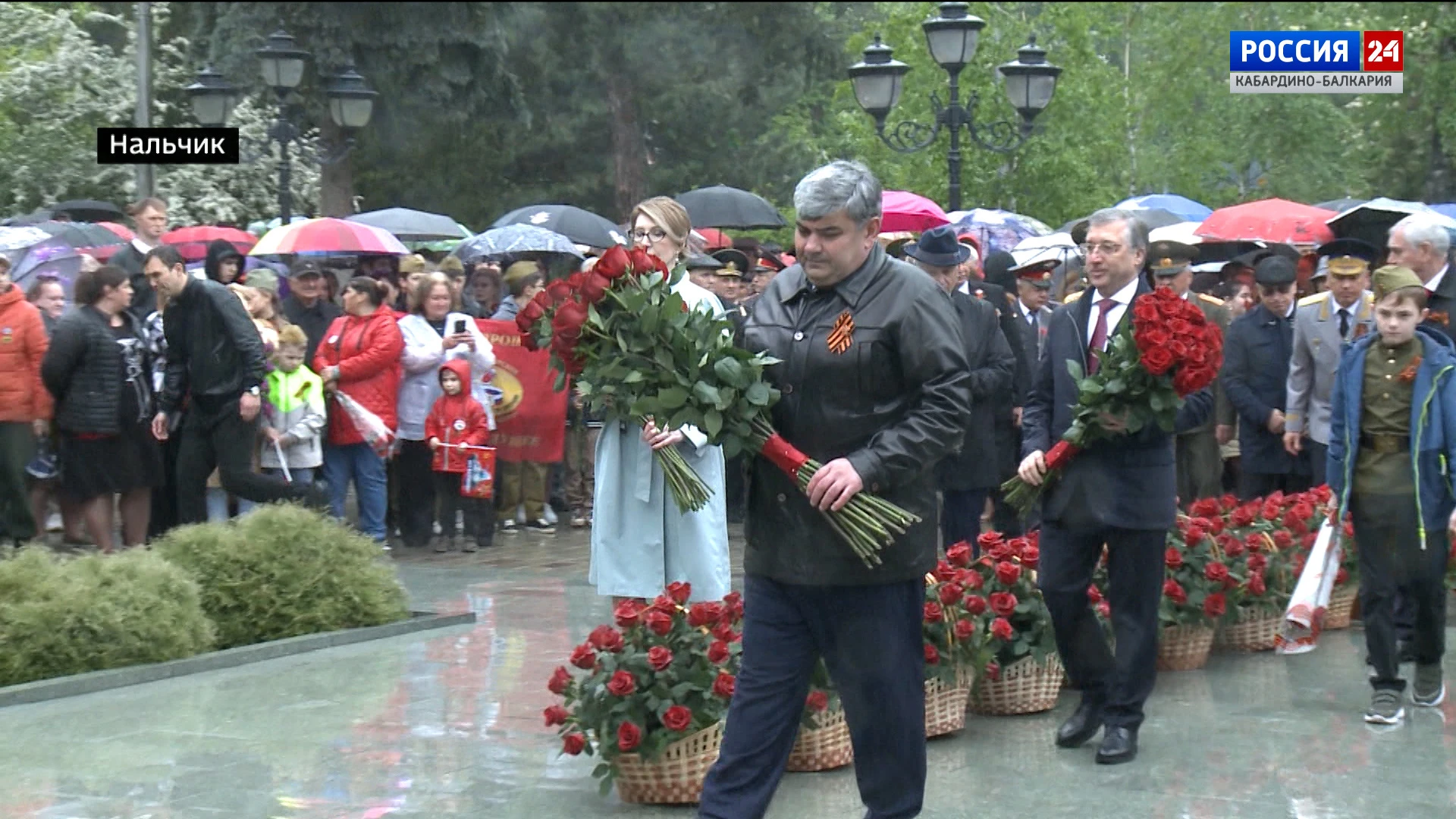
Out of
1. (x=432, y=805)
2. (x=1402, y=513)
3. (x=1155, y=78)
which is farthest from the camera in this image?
(x=1155, y=78)

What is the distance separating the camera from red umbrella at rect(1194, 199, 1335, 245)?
68.1ft

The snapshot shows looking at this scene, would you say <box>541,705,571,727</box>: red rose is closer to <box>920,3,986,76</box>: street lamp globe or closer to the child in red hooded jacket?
the child in red hooded jacket

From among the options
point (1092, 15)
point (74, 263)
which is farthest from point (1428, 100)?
point (74, 263)

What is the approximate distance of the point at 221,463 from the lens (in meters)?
12.3

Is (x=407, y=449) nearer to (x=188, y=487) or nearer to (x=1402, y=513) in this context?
(x=188, y=487)

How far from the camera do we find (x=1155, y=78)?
43.3 m

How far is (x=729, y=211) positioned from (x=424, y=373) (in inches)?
244

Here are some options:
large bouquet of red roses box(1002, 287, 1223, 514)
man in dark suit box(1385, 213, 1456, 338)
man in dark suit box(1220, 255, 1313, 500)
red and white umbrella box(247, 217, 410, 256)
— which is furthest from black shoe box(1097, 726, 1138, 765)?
red and white umbrella box(247, 217, 410, 256)

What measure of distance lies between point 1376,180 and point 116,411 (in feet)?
113

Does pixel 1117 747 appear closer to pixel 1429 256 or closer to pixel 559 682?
pixel 559 682

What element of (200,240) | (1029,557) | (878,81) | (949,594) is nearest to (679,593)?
(949,594)

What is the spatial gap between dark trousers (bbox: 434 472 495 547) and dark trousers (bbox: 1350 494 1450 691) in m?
7.49

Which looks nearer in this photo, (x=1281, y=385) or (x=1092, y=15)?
(x=1281, y=385)

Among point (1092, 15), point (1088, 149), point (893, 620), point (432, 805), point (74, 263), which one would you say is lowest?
point (432, 805)
